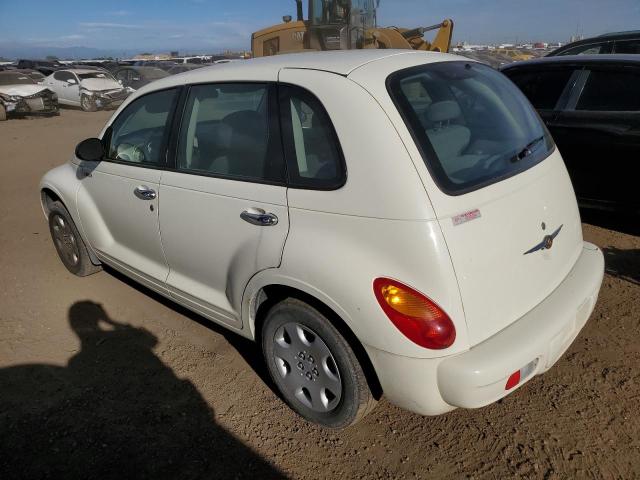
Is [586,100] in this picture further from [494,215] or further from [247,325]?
[247,325]

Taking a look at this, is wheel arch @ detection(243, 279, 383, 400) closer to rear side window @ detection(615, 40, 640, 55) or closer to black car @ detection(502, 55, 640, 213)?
black car @ detection(502, 55, 640, 213)

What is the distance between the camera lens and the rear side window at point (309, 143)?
6.95ft

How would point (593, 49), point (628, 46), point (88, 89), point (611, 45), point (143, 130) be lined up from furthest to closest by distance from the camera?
point (88, 89) < point (593, 49) < point (611, 45) < point (628, 46) < point (143, 130)

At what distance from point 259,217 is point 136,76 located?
19702mm

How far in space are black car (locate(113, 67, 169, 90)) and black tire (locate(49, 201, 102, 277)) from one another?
16283 millimetres

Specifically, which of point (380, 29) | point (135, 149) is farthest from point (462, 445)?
point (380, 29)

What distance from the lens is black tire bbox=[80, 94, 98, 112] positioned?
56.9ft

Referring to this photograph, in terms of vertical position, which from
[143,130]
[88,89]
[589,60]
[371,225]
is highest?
[589,60]

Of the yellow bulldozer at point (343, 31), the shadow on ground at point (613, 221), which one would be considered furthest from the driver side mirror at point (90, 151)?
the yellow bulldozer at point (343, 31)

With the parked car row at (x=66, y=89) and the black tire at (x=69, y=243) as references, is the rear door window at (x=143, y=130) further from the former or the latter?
the parked car row at (x=66, y=89)

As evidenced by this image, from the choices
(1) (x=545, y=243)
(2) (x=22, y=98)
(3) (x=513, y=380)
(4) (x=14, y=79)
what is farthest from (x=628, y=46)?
(4) (x=14, y=79)

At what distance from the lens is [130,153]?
328 centimetres

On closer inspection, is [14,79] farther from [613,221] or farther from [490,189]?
[490,189]

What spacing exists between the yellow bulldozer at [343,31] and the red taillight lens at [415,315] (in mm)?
9685
